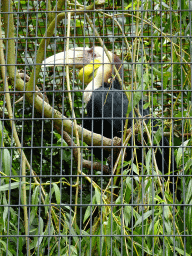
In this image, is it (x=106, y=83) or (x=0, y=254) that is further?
(x=106, y=83)

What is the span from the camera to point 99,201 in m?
1.34

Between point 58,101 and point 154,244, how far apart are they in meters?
1.48

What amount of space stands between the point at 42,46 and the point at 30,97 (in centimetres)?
23

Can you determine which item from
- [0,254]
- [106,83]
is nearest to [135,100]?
[0,254]

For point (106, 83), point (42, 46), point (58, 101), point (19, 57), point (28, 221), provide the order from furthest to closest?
point (106, 83) → point (58, 101) → point (19, 57) → point (42, 46) → point (28, 221)

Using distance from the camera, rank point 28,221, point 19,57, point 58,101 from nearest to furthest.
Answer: point 28,221, point 19,57, point 58,101

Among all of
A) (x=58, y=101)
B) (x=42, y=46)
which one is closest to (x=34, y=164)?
(x=58, y=101)

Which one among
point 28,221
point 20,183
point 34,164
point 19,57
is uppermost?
point 19,57

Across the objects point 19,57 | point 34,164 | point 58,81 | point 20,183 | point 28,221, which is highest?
point 19,57

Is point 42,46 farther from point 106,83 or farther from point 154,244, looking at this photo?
point 106,83

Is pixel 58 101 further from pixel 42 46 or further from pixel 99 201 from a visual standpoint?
pixel 99 201

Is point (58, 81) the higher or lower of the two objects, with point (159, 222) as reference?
higher

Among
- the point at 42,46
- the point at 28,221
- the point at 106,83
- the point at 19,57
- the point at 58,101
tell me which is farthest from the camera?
the point at 106,83

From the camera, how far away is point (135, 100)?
53.7 inches
